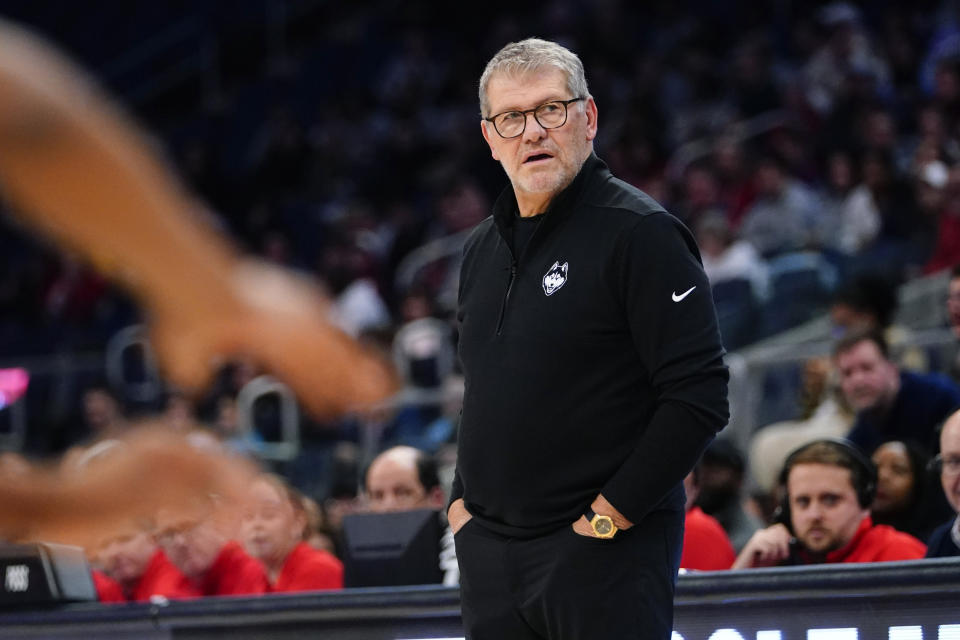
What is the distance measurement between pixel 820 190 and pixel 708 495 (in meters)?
4.73

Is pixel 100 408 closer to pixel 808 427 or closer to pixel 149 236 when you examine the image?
pixel 808 427

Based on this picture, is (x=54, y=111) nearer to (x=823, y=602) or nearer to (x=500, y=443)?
(x=500, y=443)

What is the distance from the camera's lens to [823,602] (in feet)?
10.6

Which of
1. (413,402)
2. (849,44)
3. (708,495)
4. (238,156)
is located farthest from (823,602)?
(238,156)

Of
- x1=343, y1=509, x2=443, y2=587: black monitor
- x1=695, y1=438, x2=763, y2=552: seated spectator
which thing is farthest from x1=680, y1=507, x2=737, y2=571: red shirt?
x1=695, y1=438, x2=763, y2=552: seated spectator

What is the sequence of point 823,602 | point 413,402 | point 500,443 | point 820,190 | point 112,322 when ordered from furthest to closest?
point 112,322 < point 820,190 < point 413,402 < point 823,602 < point 500,443

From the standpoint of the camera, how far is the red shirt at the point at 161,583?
4.93m

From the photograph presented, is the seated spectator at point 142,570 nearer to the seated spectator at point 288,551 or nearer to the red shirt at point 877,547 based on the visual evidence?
the seated spectator at point 288,551

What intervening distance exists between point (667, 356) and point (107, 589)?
3.10 metres

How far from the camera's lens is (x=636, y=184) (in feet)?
34.4

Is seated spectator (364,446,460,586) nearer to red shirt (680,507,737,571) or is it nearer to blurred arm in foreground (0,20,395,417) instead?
red shirt (680,507,737,571)

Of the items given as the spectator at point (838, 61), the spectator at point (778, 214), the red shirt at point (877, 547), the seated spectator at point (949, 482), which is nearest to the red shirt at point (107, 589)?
the red shirt at point (877, 547)

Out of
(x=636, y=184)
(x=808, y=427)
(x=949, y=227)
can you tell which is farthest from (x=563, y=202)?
(x=636, y=184)

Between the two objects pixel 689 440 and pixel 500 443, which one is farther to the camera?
pixel 500 443
